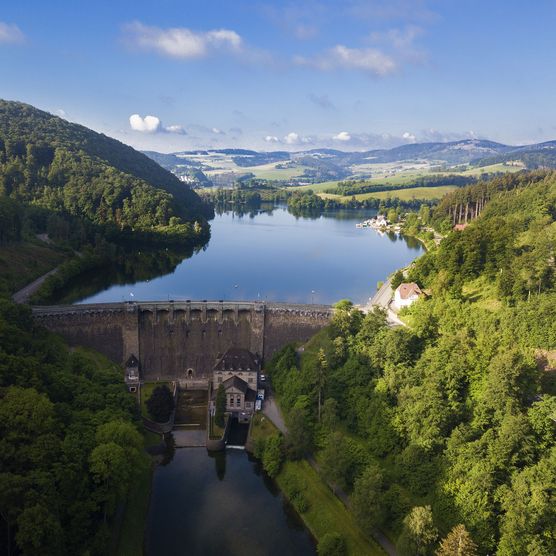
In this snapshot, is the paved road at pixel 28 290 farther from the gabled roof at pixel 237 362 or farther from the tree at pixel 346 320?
the tree at pixel 346 320

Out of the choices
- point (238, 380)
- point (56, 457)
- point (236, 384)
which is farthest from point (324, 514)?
point (56, 457)

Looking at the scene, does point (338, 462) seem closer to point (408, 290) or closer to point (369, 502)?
point (369, 502)

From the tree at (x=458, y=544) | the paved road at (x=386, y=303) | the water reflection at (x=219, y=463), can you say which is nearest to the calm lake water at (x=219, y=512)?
the water reflection at (x=219, y=463)

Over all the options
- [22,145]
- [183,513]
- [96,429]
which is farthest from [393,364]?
[22,145]

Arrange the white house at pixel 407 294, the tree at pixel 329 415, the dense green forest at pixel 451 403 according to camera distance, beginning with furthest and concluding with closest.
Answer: the white house at pixel 407 294
the tree at pixel 329 415
the dense green forest at pixel 451 403

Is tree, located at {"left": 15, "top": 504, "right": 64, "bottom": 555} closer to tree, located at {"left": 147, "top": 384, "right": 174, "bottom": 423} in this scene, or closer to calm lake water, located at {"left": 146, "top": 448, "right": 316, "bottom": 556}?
calm lake water, located at {"left": 146, "top": 448, "right": 316, "bottom": 556}

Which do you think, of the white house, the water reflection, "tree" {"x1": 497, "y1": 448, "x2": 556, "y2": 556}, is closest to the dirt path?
the water reflection
